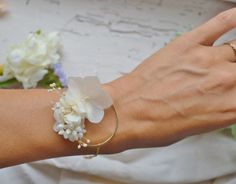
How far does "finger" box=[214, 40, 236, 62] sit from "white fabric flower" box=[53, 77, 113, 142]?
7.4 inches

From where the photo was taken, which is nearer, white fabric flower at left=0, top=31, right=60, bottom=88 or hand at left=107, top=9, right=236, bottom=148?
hand at left=107, top=9, right=236, bottom=148

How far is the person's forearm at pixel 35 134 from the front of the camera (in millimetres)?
652

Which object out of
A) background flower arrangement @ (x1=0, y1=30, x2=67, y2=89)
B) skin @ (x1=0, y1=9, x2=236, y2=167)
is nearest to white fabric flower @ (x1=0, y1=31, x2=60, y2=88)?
background flower arrangement @ (x1=0, y1=30, x2=67, y2=89)

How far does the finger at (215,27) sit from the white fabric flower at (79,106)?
0.57 ft

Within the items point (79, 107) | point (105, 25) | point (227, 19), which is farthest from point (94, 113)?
point (105, 25)

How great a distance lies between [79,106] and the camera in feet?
2.06

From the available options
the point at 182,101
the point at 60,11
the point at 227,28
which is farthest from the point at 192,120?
the point at 60,11

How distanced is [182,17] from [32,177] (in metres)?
0.47

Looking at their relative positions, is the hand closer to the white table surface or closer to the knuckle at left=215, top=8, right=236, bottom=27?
the knuckle at left=215, top=8, right=236, bottom=27

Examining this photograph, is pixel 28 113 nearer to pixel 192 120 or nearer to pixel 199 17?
pixel 192 120

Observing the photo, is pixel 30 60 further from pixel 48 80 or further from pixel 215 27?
pixel 215 27

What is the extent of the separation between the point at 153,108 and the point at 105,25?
1.26ft

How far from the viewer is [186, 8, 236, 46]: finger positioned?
0.69 meters

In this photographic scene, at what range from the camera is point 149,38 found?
979 mm
